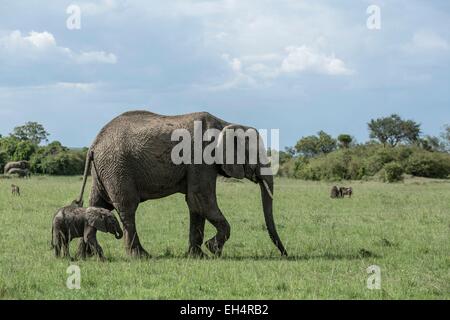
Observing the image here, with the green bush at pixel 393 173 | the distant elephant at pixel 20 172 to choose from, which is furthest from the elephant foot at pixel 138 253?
the distant elephant at pixel 20 172

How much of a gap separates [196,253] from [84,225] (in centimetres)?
227

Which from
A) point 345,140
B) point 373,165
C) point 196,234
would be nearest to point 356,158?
point 373,165

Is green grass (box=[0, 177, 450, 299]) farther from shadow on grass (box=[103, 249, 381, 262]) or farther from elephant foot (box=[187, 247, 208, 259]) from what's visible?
elephant foot (box=[187, 247, 208, 259])

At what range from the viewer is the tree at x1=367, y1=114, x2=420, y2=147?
9425 centimetres

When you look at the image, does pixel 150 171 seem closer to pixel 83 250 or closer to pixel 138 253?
pixel 138 253

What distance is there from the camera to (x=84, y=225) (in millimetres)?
11914

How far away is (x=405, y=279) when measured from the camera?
1033 cm

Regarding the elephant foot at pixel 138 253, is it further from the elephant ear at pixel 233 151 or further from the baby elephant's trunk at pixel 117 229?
the elephant ear at pixel 233 151

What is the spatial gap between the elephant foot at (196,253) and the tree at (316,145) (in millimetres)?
84035

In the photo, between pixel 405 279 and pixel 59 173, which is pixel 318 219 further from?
pixel 59 173

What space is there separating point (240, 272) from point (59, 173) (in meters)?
63.4

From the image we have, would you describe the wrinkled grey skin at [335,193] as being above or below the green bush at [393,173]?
below

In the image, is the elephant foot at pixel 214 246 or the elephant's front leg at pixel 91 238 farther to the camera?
the elephant foot at pixel 214 246

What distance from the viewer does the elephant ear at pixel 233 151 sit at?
499 inches
